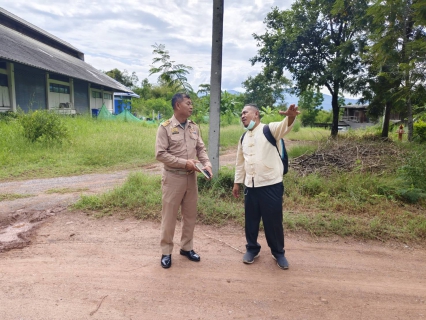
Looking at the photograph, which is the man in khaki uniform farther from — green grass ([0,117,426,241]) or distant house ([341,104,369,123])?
distant house ([341,104,369,123])

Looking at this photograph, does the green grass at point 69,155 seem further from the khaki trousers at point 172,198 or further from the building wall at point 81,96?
the building wall at point 81,96

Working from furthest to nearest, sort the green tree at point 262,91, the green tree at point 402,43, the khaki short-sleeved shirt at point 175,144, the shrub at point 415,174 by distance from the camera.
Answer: the green tree at point 262,91
the green tree at point 402,43
the shrub at point 415,174
the khaki short-sleeved shirt at point 175,144

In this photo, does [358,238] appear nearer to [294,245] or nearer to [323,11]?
[294,245]

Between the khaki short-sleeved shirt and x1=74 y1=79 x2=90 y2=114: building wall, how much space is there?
800 inches

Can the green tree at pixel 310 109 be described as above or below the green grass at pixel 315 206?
above

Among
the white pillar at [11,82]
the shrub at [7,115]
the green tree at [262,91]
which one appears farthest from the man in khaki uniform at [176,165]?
the green tree at [262,91]

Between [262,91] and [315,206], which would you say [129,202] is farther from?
[262,91]

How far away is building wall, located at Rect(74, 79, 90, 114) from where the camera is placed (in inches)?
834

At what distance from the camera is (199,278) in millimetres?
2938

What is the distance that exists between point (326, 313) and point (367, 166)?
16.7 feet

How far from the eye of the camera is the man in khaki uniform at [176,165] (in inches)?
120

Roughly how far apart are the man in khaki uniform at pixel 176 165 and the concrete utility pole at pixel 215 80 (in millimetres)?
2204

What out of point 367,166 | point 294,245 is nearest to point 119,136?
point 367,166

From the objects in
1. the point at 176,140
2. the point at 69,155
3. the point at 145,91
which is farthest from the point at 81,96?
the point at 176,140
